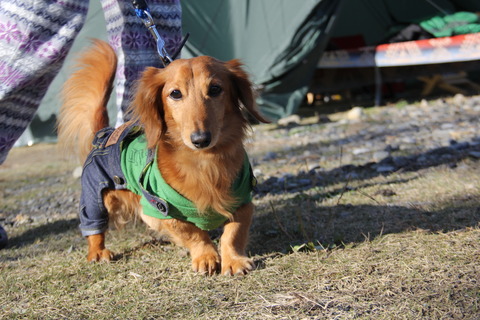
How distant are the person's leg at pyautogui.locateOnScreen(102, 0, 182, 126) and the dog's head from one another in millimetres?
548

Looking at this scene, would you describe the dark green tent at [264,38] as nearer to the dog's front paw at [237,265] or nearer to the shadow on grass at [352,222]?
the shadow on grass at [352,222]

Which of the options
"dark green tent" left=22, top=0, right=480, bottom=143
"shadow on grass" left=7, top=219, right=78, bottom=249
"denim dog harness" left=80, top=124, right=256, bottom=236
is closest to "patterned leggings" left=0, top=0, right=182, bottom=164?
"denim dog harness" left=80, top=124, right=256, bottom=236

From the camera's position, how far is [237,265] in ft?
5.76

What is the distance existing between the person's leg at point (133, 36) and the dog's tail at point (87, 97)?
0.11m

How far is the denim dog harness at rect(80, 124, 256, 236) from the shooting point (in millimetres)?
1828

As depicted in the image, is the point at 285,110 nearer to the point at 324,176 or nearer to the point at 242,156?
the point at 324,176

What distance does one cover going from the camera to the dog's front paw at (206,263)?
1.80 m

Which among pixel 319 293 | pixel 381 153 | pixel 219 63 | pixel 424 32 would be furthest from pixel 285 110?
pixel 319 293

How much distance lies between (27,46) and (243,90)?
896 mm

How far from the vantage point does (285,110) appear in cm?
571

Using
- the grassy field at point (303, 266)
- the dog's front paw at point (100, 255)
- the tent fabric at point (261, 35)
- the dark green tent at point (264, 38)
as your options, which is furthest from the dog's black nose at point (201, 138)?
the tent fabric at point (261, 35)

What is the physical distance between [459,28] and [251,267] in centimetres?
484

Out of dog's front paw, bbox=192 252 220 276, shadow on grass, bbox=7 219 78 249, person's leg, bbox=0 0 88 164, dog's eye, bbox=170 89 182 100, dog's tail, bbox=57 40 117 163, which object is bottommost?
shadow on grass, bbox=7 219 78 249

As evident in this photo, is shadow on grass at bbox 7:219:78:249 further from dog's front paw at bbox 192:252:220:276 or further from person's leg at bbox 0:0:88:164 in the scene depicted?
dog's front paw at bbox 192:252:220:276
